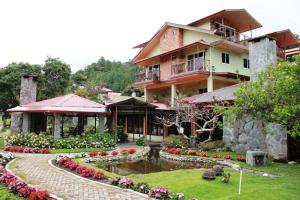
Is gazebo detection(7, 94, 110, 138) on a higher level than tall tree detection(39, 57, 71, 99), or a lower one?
lower

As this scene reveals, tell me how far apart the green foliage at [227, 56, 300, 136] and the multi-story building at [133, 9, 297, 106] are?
1405cm

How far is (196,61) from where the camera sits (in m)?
26.0

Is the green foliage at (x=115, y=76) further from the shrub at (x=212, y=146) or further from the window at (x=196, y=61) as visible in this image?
the shrub at (x=212, y=146)

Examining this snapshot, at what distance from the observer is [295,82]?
29.8 ft

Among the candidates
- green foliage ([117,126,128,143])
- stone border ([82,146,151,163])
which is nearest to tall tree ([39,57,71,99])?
green foliage ([117,126,128,143])

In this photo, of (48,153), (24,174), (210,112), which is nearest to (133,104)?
(210,112)

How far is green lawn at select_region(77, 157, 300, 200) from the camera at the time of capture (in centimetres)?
830

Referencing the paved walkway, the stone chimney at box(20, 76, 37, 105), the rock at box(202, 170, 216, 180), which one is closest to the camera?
the paved walkway

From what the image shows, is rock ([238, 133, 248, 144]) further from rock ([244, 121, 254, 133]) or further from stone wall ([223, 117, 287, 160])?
rock ([244, 121, 254, 133])

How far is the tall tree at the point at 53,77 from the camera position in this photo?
1393 inches

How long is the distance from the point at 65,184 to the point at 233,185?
551cm

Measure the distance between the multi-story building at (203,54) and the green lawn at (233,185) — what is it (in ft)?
47.8

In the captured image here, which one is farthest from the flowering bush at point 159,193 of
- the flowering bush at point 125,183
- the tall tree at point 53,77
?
the tall tree at point 53,77

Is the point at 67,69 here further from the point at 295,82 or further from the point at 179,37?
the point at 295,82
